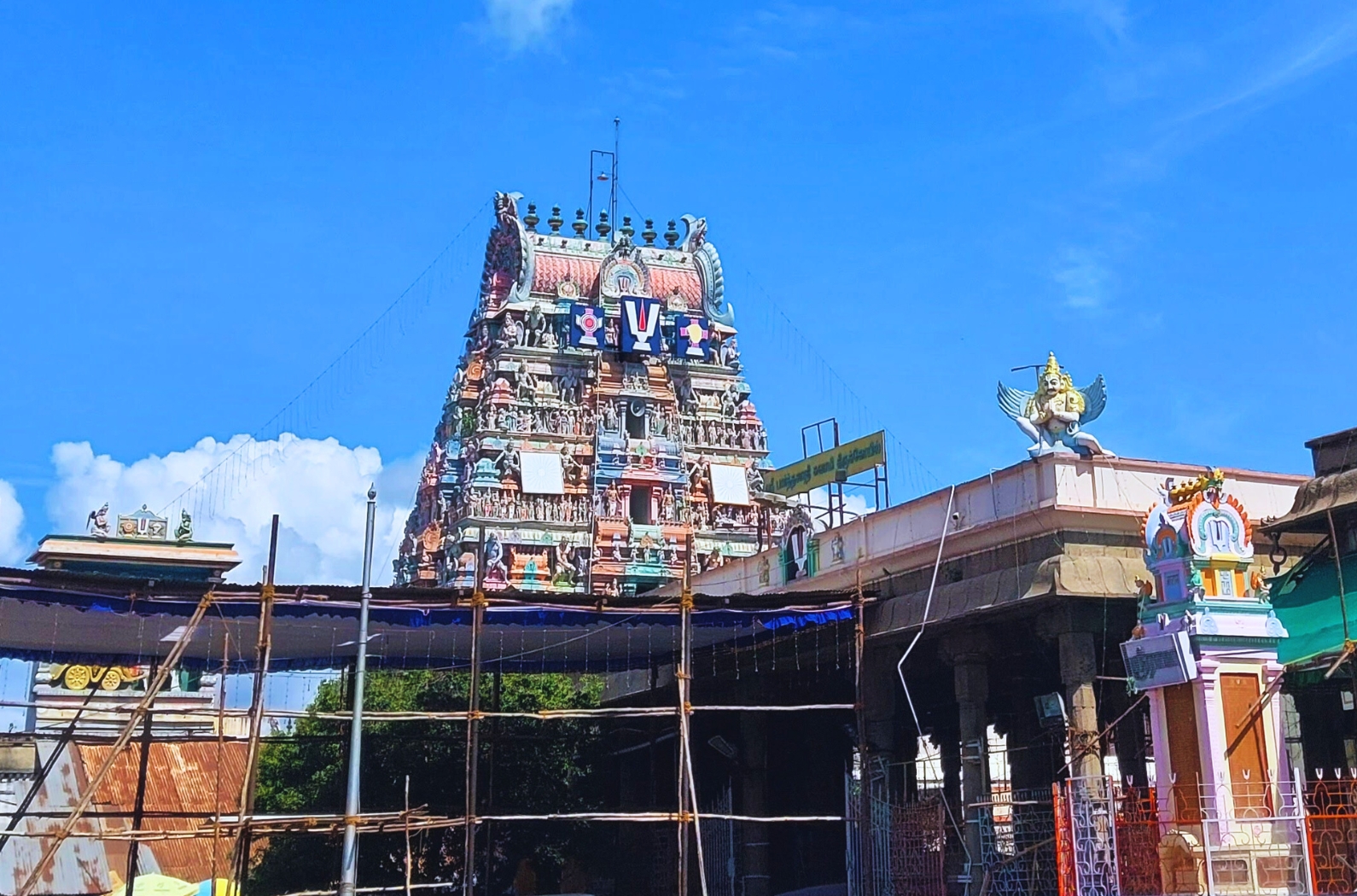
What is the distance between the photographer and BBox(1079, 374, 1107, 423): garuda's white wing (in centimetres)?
2817

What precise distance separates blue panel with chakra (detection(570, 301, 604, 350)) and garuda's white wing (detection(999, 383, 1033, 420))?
4510 cm

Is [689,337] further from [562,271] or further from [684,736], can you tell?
[684,736]

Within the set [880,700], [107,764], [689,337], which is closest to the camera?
[107,764]

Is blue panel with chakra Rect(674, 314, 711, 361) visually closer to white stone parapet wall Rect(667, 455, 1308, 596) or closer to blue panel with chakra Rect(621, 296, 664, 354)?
blue panel with chakra Rect(621, 296, 664, 354)

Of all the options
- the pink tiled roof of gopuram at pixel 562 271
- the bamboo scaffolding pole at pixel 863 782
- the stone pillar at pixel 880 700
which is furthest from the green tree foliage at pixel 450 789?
the pink tiled roof of gopuram at pixel 562 271

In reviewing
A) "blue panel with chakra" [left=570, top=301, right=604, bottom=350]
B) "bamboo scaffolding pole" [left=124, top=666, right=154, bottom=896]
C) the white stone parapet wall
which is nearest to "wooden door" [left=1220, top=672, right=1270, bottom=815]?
the white stone parapet wall

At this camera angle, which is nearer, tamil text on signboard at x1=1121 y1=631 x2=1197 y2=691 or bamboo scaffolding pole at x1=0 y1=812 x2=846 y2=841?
tamil text on signboard at x1=1121 y1=631 x2=1197 y2=691

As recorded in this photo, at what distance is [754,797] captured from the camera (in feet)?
120

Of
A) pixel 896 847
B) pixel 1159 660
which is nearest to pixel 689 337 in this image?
pixel 896 847

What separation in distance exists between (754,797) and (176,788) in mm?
20075

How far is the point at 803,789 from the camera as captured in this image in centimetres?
4522

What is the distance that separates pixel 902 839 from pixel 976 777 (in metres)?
2.22

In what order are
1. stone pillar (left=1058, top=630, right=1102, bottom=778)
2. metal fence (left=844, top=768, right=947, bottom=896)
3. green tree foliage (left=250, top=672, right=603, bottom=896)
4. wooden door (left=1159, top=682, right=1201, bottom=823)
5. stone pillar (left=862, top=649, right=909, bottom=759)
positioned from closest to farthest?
wooden door (left=1159, top=682, right=1201, bottom=823)
stone pillar (left=1058, top=630, right=1102, bottom=778)
metal fence (left=844, top=768, right=947, bottom=896)
stone pillar (left=862, top=649, right=909, bottom=759)
green tree foliage (left=250, top=672, right=603, bottom=896)

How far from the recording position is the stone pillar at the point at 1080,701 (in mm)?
25000
